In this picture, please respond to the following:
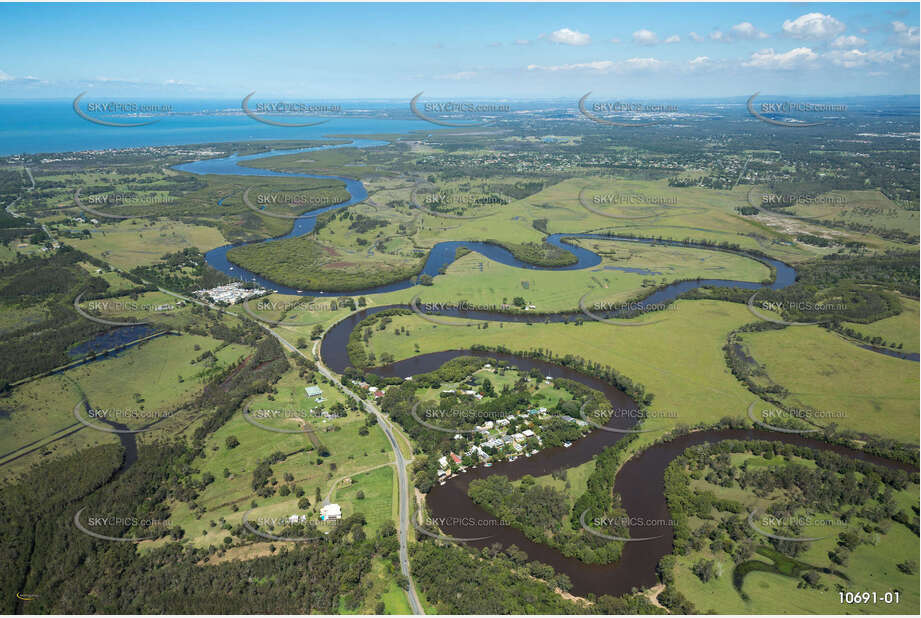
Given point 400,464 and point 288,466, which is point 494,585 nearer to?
point 400,464

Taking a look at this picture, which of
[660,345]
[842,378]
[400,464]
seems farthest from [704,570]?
[842,378]

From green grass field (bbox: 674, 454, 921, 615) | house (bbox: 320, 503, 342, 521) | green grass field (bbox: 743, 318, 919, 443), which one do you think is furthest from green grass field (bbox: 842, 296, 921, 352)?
house (bbox: 320, 503, 342, 521)

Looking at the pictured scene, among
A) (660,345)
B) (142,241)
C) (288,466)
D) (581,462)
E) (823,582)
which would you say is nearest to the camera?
(823,582)

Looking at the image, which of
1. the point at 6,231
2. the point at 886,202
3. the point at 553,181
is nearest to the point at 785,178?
the point at 886,202

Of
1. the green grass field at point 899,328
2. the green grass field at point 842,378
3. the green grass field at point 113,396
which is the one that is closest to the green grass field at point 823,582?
the green grass field at point 842,378

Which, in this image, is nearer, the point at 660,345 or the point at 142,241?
the point at 660,345

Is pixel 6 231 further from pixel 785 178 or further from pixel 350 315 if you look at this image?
pixel 785 178

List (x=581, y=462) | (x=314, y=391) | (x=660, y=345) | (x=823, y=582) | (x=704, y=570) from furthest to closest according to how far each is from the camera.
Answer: (x=660, y=345) < (x=314, y=391) < (x=581, y=462) < (x=704, y=570) < (x=823, y=582)

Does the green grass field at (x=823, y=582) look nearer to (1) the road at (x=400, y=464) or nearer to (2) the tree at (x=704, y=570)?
(2) the tree at (x=704, y=570)
